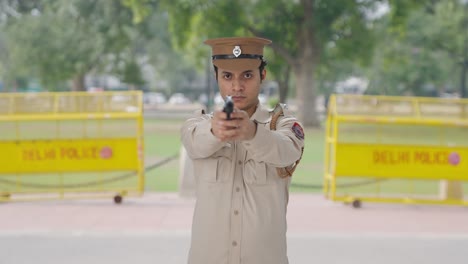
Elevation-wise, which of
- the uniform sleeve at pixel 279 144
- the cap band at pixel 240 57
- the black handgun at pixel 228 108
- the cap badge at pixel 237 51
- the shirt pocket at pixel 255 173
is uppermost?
the cap badge at pixel 237 51

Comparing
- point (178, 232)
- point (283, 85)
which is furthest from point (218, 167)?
point (283, 85)

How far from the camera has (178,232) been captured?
691 cm

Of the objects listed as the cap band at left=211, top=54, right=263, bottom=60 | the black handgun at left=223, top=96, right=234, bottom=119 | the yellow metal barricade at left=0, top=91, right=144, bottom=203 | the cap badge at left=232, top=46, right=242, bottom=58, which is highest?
the cap badge at left=232, top=46, right=242, bottom=58

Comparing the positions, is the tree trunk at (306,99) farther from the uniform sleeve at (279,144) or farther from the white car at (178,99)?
the white car at (178,99)

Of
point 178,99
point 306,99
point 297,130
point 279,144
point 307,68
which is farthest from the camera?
point 178,99

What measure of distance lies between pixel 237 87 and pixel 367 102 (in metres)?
7.06

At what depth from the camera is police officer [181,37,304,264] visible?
7.95 ft

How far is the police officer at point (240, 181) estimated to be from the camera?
2422 millimetres

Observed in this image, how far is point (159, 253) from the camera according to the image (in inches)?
241

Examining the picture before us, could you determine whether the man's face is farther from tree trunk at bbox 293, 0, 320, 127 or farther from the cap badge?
tree trunk at bbox 293, 0, 320, 127

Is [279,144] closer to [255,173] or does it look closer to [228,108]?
[255,173]

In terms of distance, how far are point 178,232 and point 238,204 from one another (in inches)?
180

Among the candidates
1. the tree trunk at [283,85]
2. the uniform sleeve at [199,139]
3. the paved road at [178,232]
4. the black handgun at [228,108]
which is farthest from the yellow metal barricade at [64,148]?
the tree trunk at [283,85]

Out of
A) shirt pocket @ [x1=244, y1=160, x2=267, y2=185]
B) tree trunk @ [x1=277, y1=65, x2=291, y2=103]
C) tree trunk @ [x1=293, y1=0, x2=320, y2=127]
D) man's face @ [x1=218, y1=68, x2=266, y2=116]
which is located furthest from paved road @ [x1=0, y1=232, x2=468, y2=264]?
tree trunk @ [x1=277, y1=65, x2=291, y2=103]
